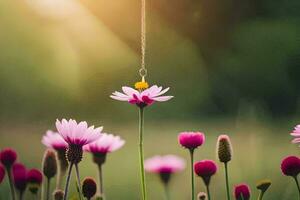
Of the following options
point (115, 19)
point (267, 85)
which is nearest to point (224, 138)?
point (115, 19)

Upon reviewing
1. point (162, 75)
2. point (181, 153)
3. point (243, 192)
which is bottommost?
point (243, 192)

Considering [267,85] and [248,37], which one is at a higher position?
[248,37]

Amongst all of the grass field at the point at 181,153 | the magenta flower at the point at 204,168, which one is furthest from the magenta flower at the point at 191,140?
the grass field at the point at 181,153

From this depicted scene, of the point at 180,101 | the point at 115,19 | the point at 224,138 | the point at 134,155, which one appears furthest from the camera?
the point at 180,101

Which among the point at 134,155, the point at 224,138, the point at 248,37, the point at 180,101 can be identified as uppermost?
the point at 248,37

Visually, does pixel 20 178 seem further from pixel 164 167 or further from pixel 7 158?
pixel 164 167

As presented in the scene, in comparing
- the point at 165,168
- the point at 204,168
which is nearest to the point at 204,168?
the point at 204,168

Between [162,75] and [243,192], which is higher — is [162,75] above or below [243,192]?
above

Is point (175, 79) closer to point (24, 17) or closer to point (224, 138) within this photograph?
point (24, 17)
